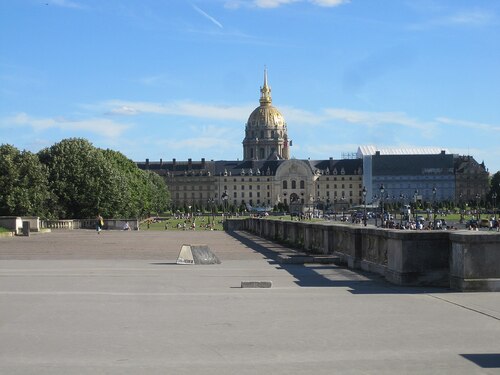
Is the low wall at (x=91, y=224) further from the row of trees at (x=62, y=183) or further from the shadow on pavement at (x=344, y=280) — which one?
the shadow on pavement at (x=344, y=280)

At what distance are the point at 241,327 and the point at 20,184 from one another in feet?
222

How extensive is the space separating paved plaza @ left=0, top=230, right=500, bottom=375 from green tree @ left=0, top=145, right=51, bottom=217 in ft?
191

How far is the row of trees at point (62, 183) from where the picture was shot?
7500 centimetres

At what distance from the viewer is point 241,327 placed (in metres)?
10.9

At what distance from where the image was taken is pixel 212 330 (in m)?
10.7

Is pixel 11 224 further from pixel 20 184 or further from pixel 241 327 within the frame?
pixel 241 327

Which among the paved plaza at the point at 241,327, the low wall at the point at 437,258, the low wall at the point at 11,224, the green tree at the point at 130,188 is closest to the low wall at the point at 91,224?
the green tree at the point at 130,188

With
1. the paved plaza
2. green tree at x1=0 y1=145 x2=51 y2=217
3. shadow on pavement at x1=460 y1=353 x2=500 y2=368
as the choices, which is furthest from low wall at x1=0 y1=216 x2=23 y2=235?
shadow on pavement at x1=460 y1=353 x2=500 y2=368

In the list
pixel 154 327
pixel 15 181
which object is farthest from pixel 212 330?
pixel 15 181

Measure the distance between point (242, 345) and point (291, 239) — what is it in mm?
26528

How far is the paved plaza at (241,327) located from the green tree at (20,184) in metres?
58.3

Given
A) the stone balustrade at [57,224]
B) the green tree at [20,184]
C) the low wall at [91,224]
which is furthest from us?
the low wall at [91,224]

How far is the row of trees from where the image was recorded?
246ft

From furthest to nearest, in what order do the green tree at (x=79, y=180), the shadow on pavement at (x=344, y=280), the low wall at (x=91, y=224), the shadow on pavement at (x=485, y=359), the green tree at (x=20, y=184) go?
the green tree at (x=79, y=180)
the low wall at (x=91, y=224)
the green tree at (x=20, y=184)
the shadow on pavement at (x=344, y=280)
the shadow on pavement at (x=485, y=359)
